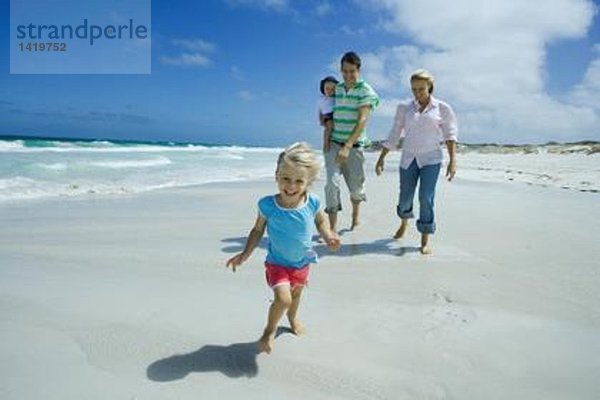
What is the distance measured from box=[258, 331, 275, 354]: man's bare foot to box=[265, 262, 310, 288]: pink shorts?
0.78 ft

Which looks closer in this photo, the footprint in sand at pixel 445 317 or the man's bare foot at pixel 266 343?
the man's bare foot at pixel 266 343

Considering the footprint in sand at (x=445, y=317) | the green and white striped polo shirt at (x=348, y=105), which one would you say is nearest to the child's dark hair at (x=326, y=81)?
the green and white striped polo shirt at (x=348, y=105)

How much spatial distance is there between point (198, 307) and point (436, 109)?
307 centimetres

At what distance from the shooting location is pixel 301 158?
255 cm

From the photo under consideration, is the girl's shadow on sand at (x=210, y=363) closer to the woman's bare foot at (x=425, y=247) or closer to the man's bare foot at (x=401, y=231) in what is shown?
the woman's bare foot at (x=425, y=247)

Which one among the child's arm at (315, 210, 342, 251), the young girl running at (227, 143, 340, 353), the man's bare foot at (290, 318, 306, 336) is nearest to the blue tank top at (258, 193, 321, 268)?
the young girl running at (227, 143, 340, 353)

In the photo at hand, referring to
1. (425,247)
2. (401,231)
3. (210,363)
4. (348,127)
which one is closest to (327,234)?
(210,363)

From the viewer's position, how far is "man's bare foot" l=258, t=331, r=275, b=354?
2.57 m

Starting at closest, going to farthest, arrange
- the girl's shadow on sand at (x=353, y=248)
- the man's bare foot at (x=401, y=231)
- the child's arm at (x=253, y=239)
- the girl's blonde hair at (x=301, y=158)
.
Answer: the girl's blonde hair at (x=301, y=158) → the child's arm at (x=253, y=239) → the girl's shadow on sand at (x=353, y=248) → the man's bare foot at (x=401, y=231)

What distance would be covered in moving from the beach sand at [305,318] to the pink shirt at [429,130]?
889 millimetres

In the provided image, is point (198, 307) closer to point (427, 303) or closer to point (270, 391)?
point (270, 391)

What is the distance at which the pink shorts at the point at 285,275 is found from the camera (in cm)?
263

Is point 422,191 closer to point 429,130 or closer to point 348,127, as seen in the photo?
point 429,130

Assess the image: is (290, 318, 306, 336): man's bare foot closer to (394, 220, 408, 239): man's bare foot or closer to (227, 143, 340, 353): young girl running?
(227, 143, 340, 353): young girl running
